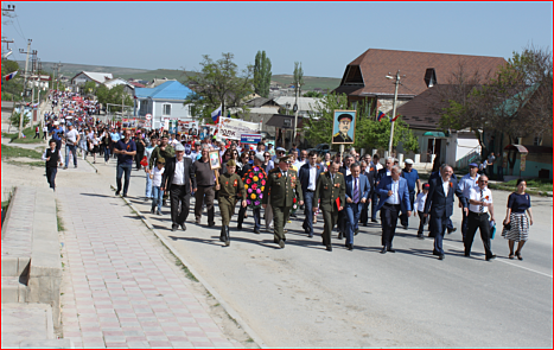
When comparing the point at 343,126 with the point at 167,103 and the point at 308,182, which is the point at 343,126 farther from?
the point at 167,103

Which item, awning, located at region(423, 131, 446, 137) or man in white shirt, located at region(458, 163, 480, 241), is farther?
awning, located at region(423, 131, 446, 137)

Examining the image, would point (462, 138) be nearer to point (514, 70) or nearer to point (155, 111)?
point (514, 70)

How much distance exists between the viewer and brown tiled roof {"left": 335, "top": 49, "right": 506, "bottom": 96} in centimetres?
6550

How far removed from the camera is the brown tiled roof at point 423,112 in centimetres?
4956

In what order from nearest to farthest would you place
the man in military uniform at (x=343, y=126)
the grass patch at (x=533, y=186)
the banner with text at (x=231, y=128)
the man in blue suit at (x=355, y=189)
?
the man in blue suit at (x=355, y=189)
the man in military uniform at (x=343, y=126)
the banner with text at (x=231, y=128)
the grass patch at (x=533, y=186)

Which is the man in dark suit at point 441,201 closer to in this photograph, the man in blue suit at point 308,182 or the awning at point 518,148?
the man in blue suit at point 308,182

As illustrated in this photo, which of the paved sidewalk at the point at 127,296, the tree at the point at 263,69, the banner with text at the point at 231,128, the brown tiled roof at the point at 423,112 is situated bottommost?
the paved sidewalk at the point at 127,296

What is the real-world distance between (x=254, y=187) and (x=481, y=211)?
15.7 feet

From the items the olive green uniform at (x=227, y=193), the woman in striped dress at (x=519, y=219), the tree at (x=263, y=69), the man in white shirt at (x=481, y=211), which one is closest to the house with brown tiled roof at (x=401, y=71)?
the woman in striped dress at (x=519, y=219)

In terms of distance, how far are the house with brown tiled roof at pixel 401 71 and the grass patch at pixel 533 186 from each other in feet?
111

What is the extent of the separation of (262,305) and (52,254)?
2.84m

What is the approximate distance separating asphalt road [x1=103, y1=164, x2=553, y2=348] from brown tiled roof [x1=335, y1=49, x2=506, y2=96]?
177 ft

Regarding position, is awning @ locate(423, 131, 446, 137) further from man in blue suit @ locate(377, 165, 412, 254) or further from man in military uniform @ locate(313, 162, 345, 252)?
man in military uniform @ locate(313, 162, 345, 252)

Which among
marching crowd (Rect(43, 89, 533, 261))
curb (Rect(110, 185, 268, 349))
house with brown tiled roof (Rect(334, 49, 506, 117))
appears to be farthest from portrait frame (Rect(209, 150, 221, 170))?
house with brown tiled roof (Rect(334, 49, 506, 117))
